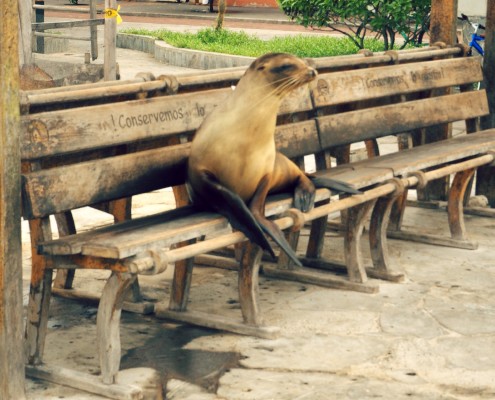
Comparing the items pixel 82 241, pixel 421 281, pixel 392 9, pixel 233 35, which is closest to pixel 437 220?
pixel 421 281

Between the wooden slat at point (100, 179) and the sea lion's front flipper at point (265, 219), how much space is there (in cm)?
39

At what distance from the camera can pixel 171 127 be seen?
5207 millimetres

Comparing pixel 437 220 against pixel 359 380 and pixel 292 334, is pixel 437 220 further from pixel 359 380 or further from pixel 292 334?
pixel 359 380

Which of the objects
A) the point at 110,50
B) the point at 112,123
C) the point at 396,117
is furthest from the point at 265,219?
the point at 110,50

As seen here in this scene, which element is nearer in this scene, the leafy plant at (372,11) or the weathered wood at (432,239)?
the weathered wood at (432,239)

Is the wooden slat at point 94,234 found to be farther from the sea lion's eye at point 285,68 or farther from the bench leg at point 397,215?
the bench leg at point 397,215

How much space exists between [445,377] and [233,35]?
47.6ft

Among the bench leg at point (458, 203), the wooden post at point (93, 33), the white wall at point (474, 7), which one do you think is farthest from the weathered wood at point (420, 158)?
the wooden post at point (93, 33)

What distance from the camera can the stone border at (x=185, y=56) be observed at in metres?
15.5

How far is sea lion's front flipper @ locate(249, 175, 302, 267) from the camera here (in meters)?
4.82

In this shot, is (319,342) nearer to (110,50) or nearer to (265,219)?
(265,219)

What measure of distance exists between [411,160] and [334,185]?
914mm

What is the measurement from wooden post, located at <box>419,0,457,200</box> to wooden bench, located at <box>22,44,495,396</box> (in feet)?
1.15

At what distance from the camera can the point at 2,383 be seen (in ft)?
13.6
